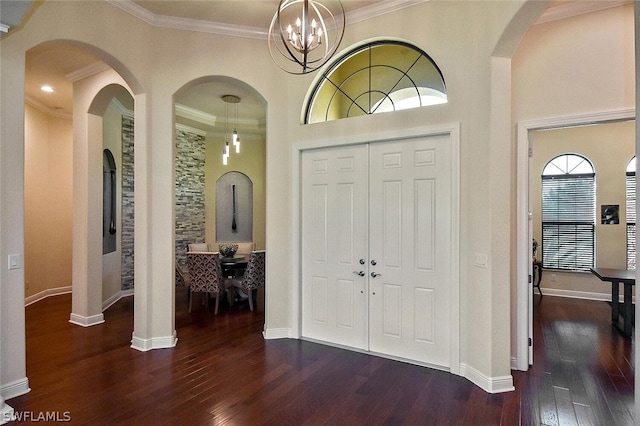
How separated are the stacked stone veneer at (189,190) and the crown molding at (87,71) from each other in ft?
8.18

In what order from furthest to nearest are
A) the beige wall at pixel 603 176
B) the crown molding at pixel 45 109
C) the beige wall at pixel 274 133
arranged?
the beige wall at pixel 603 176, the crown molding at pixel 45 109, the beige wall at pixel 274 133

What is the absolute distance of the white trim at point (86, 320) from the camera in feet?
15.4

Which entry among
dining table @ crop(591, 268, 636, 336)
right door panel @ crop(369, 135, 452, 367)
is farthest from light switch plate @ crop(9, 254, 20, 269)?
dining table @ crop(591, 268, 636, 336)

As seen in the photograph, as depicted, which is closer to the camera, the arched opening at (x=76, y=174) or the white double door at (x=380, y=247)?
the white double door at (x=380, y=247)

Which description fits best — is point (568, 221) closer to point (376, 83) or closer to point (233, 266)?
point (376, 83)

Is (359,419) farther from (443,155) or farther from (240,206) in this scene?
(240,206)

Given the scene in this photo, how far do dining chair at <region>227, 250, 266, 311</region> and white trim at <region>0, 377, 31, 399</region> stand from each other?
107 inches

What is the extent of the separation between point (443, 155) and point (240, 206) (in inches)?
232

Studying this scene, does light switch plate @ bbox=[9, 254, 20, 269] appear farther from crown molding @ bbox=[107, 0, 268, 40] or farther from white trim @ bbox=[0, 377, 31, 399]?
crown molding @ bbox=[107, 0, 268, 40]

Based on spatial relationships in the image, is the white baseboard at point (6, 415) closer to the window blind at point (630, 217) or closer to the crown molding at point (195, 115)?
the crown molding at point (195, 115)

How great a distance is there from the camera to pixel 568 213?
21.6 feet

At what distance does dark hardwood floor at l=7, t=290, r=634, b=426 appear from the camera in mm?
2584

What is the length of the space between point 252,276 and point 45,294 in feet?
13.7

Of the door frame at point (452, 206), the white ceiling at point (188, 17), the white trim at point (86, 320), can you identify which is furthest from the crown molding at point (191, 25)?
the white trim at point (86, 320)
